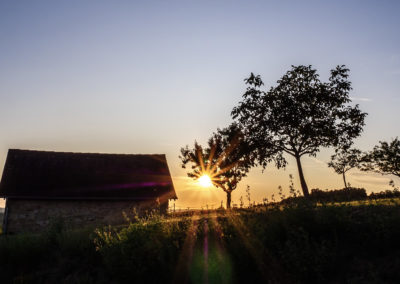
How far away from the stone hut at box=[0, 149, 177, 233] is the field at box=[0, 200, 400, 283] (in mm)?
10883

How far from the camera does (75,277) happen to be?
28.5 ft

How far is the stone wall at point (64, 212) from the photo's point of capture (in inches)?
814

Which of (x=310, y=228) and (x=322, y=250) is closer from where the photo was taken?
(x=322, y=250)

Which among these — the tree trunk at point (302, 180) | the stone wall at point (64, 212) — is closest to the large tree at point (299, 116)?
the tree trunk at point (302, 180)

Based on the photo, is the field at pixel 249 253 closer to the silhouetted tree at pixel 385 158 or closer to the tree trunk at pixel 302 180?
the tree trunk at pixel 302 180

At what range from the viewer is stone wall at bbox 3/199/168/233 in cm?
2067

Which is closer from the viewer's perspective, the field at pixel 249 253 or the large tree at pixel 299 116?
the field at pixel 249 253

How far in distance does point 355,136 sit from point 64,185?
20920 mm

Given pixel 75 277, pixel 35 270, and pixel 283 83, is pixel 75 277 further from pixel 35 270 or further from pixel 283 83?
pixel 283 83

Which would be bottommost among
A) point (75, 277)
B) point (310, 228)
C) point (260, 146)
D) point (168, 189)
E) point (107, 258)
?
point (75, 277)

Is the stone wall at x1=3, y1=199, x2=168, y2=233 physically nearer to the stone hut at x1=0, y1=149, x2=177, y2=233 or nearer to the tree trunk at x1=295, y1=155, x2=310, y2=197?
the stone hut at x1=0, y1=149, x2=177, y2=233

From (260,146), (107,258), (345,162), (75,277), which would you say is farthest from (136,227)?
(345,162)

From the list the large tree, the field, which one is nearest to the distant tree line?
the large tree

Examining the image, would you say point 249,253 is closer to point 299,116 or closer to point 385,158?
point 299,116
